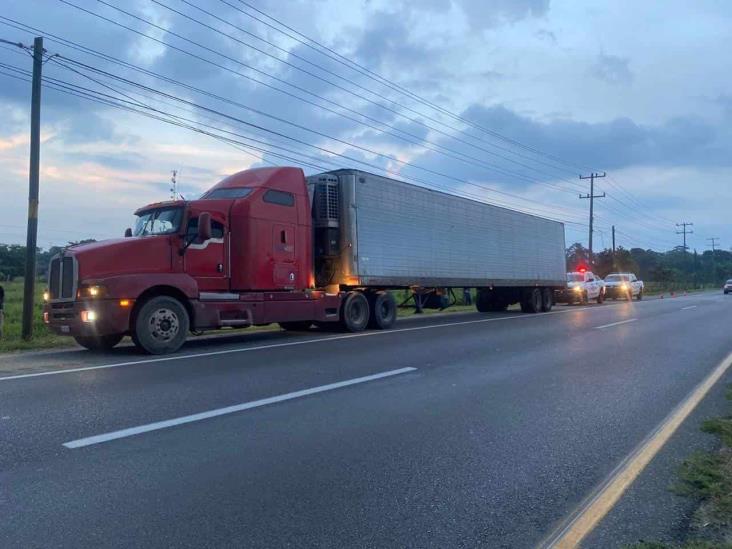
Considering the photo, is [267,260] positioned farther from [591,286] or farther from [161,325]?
[591,286]

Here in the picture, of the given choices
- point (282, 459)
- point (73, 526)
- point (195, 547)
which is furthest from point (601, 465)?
point (73, 526)

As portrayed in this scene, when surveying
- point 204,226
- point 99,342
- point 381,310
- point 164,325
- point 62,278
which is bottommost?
point 99,342

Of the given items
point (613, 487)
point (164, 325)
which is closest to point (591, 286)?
point (164, 325)

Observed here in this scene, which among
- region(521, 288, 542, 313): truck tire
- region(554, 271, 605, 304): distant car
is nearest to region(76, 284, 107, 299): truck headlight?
region(521, 288, 542, 313): truck tire

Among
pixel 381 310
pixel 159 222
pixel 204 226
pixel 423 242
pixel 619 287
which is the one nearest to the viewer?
pixel 204 226

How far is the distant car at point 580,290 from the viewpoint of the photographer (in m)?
35.2

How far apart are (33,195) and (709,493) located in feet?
48.3

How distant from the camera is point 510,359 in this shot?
36.5ft

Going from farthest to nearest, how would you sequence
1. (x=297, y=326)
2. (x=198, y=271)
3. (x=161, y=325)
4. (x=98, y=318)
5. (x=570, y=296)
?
(x=570, y=296), (x=297, y=326), (x=198, y=271), (x=161, y=325), (x=98, y=318)

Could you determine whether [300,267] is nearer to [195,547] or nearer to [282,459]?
[282,459]

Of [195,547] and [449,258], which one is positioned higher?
[449,258]

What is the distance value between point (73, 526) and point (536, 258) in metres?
23.8

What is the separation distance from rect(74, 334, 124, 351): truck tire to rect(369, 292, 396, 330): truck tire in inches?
273

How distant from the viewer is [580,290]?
35.5 m
